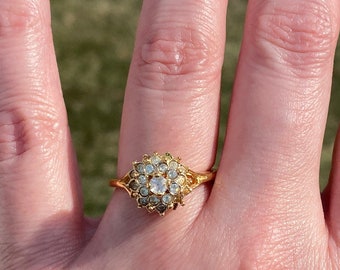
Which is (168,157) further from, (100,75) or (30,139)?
(100,75)

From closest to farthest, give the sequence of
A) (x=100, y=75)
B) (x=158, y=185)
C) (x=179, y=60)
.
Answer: (x=158, y=185) < (x=179, y=60) < (x=100, y=75)

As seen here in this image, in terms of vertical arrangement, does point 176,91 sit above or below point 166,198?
above

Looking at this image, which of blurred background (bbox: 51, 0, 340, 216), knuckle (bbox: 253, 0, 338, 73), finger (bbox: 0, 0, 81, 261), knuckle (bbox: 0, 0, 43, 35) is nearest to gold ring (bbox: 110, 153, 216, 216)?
finger (bbox: 0, 0, 81, 261)

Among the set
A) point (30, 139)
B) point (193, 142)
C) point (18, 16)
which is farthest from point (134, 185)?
point (18, 16)

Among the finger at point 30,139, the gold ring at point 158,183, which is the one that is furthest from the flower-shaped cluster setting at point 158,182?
the finger at point 30,139

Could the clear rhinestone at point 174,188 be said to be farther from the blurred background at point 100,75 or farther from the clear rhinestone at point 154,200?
the blurred background at point 100,75

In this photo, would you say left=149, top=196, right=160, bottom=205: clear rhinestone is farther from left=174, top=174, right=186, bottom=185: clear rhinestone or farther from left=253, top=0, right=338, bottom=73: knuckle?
left=253, top=0, right=338, bottom=73: knuckle
